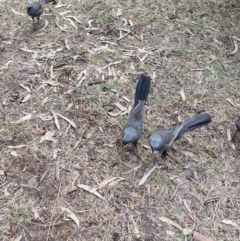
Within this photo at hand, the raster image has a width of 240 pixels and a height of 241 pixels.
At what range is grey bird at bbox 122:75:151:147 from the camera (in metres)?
4.03

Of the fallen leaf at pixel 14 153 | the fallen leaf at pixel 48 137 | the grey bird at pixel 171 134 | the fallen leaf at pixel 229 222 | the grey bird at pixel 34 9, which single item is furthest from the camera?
the grey bird at pixel 34 9

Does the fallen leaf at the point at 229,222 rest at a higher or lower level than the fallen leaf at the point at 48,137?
lower

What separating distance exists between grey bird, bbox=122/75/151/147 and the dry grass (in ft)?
0.90

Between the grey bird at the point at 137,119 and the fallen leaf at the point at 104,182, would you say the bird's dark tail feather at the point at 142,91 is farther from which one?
the fallen leaf at the point at 104,182

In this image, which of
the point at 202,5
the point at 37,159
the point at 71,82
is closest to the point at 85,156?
the point at 37,159

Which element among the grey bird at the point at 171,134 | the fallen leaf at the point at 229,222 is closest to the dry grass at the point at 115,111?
the fallen leaf at the point at 229,222

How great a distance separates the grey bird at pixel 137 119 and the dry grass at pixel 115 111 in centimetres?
27

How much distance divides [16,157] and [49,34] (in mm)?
2447

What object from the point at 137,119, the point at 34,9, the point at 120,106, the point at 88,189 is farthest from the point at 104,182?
the point at 34,9

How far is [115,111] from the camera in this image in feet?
15.4

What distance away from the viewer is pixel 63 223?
3.59 meters

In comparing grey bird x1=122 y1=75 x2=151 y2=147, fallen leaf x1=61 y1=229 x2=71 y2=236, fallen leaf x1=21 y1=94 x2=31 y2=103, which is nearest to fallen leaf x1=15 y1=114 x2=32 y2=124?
fallen leaf x1=21 y1=94 x2=31 y2=103

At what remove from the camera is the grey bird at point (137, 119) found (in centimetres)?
403

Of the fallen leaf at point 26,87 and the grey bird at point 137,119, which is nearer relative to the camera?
the grey bird at point 137,119
